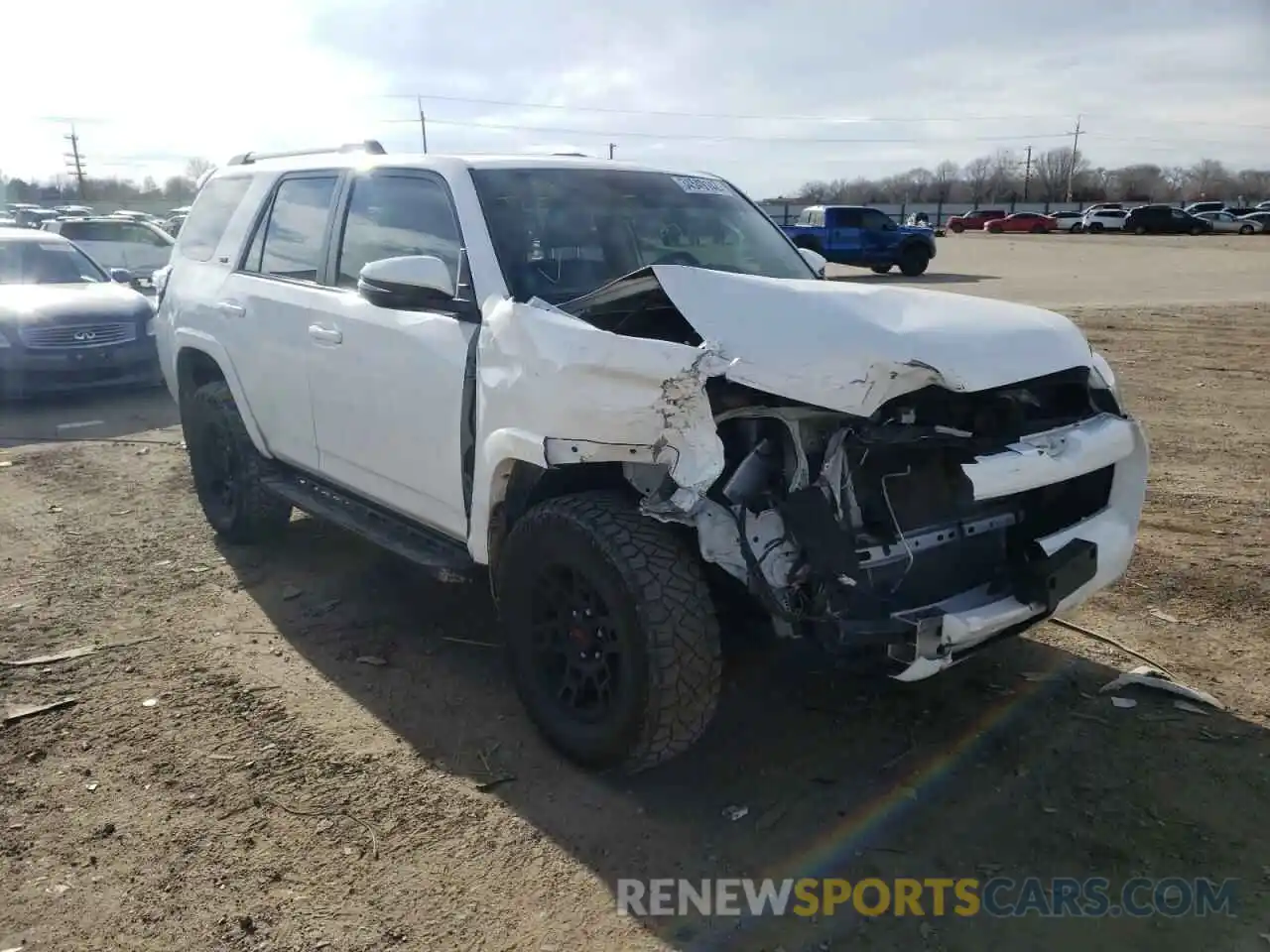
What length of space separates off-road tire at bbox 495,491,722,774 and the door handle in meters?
1.43

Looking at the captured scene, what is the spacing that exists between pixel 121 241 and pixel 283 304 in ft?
39.4

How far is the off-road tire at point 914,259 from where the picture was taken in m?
25.9

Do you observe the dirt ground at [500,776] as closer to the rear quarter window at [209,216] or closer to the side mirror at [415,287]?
the side mirror at [415,287]

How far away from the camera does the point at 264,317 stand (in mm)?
4742

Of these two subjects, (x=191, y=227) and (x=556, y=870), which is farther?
(x=191, y=227)

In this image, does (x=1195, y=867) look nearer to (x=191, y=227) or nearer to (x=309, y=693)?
(x=309, y=693)

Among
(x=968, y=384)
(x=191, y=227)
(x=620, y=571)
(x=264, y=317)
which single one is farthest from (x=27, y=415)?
(x=968, y=384)

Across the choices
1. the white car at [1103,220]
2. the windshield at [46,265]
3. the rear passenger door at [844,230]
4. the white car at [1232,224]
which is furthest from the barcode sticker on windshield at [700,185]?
the white car at [1103,220]

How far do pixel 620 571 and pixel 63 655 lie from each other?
274 cm

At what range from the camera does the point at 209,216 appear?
18.5ft

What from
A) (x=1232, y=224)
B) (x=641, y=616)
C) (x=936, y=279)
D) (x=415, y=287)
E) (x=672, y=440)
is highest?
(x=415, y=287)

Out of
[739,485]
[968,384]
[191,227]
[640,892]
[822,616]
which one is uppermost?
[191,227]

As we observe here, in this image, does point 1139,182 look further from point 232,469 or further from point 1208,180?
point 232,469

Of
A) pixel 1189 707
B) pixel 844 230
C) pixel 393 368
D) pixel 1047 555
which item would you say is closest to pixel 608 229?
pixel 393 368
